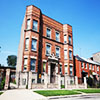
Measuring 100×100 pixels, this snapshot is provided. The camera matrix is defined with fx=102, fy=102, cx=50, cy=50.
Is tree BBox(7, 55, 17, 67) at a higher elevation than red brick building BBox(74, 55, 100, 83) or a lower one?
higher

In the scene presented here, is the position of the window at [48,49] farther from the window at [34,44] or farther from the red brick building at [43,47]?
the window at [34,44]

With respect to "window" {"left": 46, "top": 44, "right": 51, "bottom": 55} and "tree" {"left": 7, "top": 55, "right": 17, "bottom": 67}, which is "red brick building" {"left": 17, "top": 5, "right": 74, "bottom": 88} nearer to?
"window" {"left": 46, "top": 44, "right": 51, "bottom": 55}

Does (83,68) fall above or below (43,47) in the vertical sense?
below

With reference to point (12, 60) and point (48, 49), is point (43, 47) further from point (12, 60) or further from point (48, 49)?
point (12, 60)

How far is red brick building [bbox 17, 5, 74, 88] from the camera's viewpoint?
60.1 ft

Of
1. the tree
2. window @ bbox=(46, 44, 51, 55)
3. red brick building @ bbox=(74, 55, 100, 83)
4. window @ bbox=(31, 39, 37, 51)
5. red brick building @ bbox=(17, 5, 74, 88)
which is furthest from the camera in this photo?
the tree

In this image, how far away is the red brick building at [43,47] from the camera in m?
18.3

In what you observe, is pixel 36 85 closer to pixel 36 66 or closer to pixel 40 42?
pixel 36 66

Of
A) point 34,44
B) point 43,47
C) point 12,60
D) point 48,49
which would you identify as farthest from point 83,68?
point 12,60

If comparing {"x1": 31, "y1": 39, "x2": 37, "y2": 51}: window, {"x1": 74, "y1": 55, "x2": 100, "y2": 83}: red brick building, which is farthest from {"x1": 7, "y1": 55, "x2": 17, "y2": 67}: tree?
{"x1": 31, "y1": 39, "x2": 37, "y2": 51}: window

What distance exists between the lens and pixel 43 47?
21.2 meters

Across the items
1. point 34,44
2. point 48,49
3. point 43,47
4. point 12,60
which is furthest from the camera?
point 12,60

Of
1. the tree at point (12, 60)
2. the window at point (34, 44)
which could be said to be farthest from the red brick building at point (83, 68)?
the tree at point (12, 60)

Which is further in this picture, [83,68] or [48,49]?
[83,68]
